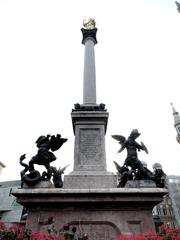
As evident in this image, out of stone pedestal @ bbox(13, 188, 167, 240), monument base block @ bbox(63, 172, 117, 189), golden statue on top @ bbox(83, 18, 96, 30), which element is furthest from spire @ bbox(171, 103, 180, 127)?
stone pedestal @ bbox(13, 188, 167, 240)

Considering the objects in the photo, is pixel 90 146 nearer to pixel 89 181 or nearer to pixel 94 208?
pixel 89 181

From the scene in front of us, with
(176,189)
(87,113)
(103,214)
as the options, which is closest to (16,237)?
(103,214)

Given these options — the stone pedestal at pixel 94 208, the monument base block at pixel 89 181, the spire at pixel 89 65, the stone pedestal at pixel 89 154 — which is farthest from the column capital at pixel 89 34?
the stone pedestal at pixel 94 208

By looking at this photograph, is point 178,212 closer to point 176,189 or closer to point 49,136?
point 176,189

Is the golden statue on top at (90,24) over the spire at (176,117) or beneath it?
beneath

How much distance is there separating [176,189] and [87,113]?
1718 inches

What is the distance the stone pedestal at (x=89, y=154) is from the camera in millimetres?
7223

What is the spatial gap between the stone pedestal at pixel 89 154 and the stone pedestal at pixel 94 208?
0.83 metres

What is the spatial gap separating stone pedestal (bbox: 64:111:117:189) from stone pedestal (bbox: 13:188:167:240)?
0.83 metres

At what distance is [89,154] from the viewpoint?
322 inches

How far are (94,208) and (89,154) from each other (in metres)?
2.29

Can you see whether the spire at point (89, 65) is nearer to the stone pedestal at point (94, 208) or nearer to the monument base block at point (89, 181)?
the monument base block at point (89, 181)

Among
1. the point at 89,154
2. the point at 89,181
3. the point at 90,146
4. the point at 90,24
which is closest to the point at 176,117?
the point at 90,24

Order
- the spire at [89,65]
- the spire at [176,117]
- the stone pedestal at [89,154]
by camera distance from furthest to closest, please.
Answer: the spire at [176,117] → the spire at [89,65] → the stone pedestal at [89,154]
